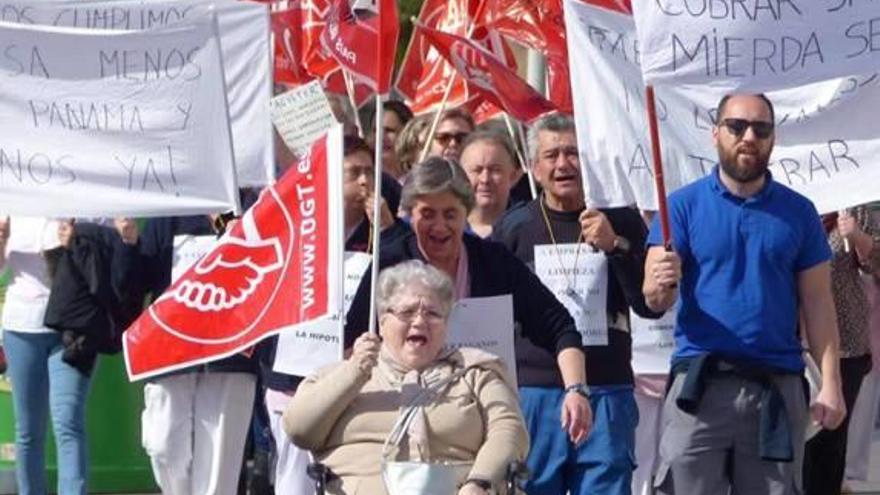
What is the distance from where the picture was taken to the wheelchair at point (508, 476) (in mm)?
7551

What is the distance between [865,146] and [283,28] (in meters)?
4.60

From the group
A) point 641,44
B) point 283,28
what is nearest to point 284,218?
point 641,44

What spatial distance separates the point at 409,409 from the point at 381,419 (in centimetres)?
10

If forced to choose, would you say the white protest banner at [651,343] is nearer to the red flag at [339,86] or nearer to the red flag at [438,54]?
the red flag at [438,54]

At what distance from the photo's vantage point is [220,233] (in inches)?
387

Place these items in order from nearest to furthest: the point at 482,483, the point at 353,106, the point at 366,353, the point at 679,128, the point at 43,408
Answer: the point at 482,483, the point at 366,353, the point at 679,128, the point at 353,106, the point at 43,408

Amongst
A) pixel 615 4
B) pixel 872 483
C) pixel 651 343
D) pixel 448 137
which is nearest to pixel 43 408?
pixel 448 137

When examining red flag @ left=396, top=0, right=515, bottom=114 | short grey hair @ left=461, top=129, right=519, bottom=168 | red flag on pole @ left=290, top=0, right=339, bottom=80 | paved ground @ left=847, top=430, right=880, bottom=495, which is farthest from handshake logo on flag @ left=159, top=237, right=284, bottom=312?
paved ground @ left=847, top=430, right=880, bottom=495

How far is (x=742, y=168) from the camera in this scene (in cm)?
779

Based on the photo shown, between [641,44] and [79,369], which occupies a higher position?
[641,44]

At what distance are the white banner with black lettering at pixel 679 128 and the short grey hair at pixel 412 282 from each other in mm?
1078

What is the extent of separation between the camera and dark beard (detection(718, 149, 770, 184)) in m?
7.78

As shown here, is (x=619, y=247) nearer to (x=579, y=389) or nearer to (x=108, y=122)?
(x=579, y=389)

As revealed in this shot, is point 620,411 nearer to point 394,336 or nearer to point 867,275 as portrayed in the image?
point 394,336
